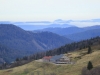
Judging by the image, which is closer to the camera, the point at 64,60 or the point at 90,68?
the point at 90,68

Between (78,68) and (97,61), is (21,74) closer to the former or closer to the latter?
(78,68)

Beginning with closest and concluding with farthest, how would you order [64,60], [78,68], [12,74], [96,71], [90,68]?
[96,71] → [90,68] → [78,68] → [12,74] → [64,60]

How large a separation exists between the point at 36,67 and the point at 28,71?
6.11m

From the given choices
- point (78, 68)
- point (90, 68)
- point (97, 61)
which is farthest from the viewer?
point (97, 61)

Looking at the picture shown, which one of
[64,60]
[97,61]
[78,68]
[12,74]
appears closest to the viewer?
[78,68]

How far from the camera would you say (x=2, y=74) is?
128 meters

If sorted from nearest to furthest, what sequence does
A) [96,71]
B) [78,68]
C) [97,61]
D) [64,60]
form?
[96,71] < [78,68] < [97,61] < [64,60]

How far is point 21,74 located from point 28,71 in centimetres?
433

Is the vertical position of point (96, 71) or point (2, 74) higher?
point (96, 71)

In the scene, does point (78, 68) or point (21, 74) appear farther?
point (21, 74)

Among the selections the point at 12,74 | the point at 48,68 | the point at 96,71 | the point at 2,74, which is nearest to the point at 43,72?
the point at 48,68

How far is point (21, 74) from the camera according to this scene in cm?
11525

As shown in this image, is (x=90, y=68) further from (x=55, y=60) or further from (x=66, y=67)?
(x=55, y=60)

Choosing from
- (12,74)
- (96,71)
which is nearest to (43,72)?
(12,74)
